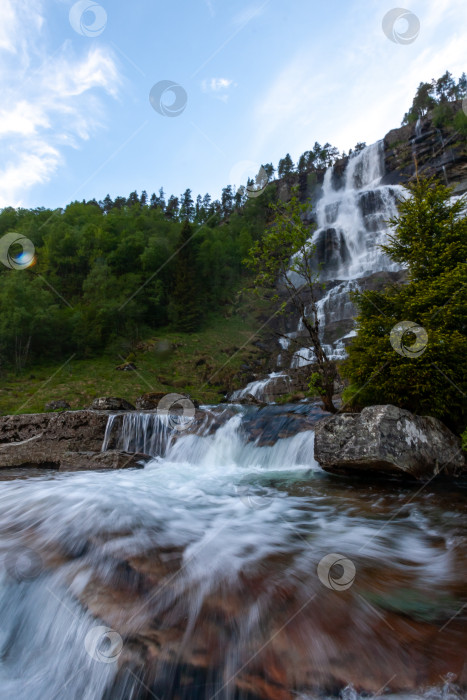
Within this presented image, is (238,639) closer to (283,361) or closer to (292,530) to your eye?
(292,530)

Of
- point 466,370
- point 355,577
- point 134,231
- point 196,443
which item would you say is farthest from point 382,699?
point 134,231

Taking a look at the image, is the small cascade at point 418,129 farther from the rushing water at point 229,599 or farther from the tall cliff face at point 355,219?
the rushing water at point 229,599

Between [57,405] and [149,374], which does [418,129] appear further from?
[57,405]

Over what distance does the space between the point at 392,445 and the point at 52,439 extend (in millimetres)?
10498

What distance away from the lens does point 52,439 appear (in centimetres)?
1180

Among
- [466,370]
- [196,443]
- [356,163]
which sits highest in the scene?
[356,163]

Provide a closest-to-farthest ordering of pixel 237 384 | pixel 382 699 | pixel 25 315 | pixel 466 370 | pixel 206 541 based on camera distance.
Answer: pixel 382 699 < pixel 206 541 < pixel 466 370 < pixel 237 384 < pixel 25 315

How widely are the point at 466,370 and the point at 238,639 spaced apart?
6.20m

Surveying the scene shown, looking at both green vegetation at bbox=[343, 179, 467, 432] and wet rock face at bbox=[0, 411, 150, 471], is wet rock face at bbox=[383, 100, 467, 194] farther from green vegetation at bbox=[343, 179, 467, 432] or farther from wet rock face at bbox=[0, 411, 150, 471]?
wet rock face at bbox=[0, 411, 150, 471]

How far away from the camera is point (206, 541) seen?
3.97 meters

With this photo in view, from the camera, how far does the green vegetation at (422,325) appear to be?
673cm

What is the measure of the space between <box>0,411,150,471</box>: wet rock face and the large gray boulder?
5764 millimetres

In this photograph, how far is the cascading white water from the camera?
101ft

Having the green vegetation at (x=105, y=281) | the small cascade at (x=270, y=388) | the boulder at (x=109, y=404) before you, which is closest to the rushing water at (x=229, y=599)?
the boulder at (x=109, y=404)
